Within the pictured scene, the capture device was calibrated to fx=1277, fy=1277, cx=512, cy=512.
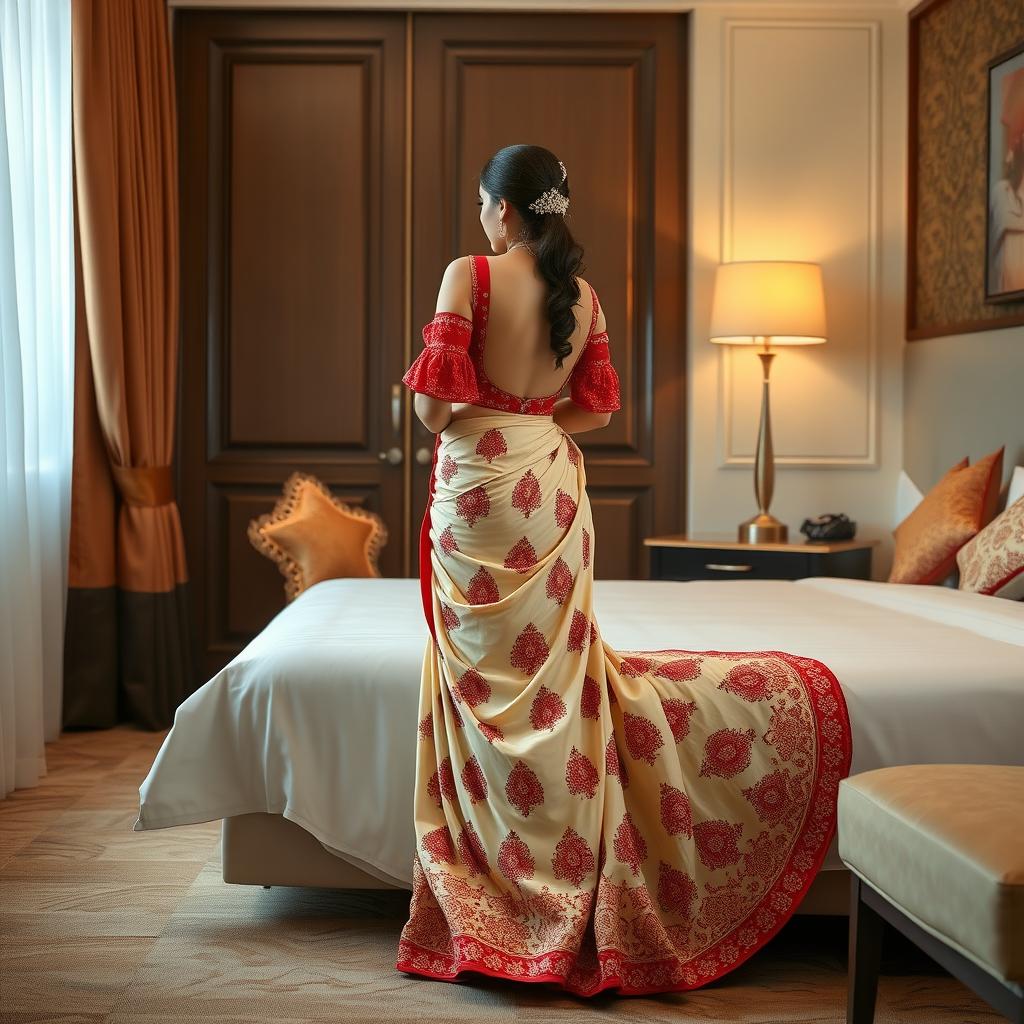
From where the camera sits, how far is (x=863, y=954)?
2047mm

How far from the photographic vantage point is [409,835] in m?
2.49

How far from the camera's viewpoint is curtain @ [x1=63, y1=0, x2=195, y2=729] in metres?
4.34

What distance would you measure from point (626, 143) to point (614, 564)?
1.69 metres

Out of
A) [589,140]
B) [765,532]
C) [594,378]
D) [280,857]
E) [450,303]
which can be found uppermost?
[589,140]

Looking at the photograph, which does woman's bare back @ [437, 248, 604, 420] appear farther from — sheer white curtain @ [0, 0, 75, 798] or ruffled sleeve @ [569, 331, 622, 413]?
sheer white curtain @ [0, 0, 75, 798]

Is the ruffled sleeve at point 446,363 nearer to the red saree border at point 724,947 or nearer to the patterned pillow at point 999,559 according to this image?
the red saree border at point 724,947

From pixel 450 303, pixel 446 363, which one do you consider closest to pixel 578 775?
pixel 446 363

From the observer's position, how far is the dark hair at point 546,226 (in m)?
2.52

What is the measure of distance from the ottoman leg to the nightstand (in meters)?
2.54

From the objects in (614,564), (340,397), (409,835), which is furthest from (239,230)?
(409,835)

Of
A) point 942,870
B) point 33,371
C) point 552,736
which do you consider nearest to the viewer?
point 942,870

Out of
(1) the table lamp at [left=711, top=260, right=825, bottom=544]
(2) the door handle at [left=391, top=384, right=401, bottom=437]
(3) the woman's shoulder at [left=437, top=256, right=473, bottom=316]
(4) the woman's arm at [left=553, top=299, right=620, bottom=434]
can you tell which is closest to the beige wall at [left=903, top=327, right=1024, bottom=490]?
(1) the table lamp at [left=711, top=260, right=825, bottom=544]

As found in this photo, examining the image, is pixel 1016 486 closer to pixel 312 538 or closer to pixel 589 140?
pixel 589 140

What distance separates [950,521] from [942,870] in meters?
2.16
